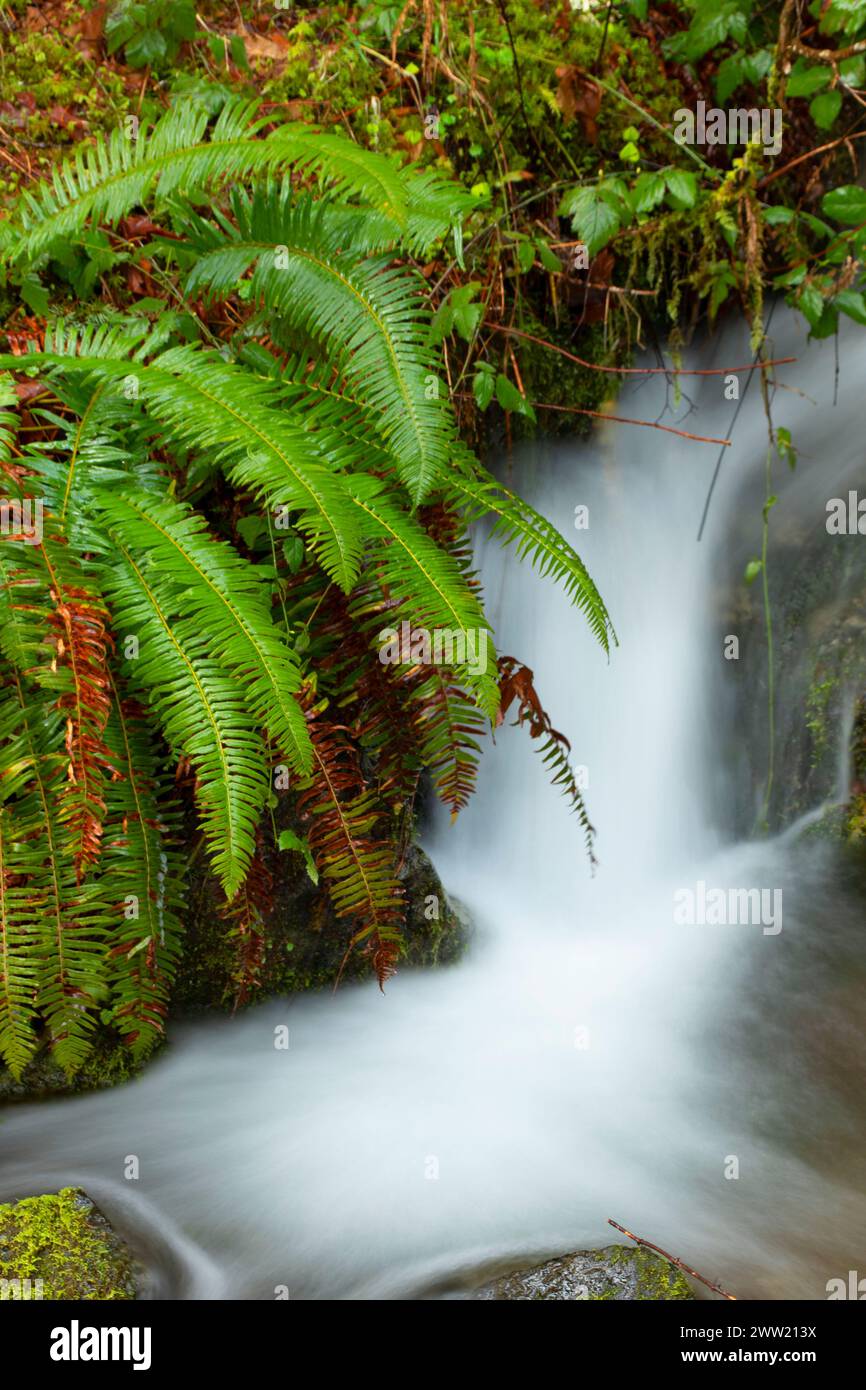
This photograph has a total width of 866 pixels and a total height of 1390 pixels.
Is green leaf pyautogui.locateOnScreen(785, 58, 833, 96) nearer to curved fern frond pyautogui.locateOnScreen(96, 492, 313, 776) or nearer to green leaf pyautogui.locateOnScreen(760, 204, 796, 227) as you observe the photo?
green leaf pyautogui.locateOnScreen(760, 204, 796, 227)

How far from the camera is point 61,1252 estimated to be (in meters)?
2.20

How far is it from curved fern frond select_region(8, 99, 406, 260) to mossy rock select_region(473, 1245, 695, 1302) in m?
2.43

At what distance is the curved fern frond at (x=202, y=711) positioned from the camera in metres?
2.10

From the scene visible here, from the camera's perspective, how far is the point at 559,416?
3734mm

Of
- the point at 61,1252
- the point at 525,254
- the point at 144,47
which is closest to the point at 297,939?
the point at 61,1252

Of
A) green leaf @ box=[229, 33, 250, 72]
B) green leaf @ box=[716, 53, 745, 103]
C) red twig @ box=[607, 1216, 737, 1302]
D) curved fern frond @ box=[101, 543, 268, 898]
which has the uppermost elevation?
green leaf @ box=[229, 33, 250, 72]

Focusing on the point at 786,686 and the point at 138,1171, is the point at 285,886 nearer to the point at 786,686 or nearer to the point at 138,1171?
the point at 138,1171

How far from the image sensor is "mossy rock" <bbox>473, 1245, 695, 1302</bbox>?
7.09ft

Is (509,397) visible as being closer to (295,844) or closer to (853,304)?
(853,304)

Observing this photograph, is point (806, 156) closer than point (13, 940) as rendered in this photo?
No

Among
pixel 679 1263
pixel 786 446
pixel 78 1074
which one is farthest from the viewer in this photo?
pixel 786 446

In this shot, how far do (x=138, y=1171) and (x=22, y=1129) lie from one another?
34 cm

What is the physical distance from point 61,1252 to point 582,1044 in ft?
5.21

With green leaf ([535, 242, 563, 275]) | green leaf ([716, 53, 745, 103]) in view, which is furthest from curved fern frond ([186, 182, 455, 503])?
green leaf ([716, 53, 745, 103])
